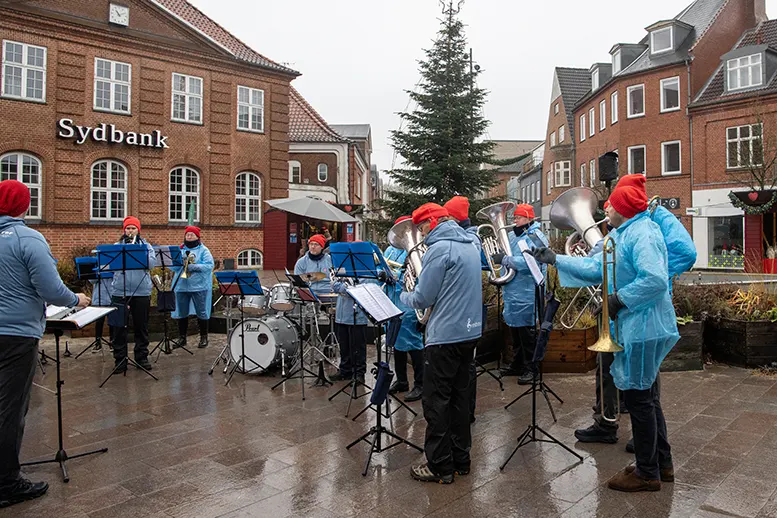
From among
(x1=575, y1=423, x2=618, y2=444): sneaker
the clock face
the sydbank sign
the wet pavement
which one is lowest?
the wet pavement

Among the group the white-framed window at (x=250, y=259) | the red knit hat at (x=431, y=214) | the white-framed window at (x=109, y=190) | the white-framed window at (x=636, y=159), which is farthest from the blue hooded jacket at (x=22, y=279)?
the white-framed window at (x=636, y=159)

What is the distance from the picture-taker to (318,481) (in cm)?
434

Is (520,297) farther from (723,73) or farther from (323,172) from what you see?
(323,172)

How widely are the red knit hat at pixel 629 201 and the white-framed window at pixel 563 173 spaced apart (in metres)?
36.1

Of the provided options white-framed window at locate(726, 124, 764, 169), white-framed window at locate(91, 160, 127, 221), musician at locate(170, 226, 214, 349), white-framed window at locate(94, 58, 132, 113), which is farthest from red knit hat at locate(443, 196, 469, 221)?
white-framed window at locate(726, 124, 764, 169)

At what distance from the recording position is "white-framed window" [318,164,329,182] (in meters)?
36.5

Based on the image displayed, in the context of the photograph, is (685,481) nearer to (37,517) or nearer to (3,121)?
(37,517)

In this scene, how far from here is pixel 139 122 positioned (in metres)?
22.8

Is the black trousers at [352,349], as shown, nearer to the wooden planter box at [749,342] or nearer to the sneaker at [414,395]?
the sneaker at [414,395]

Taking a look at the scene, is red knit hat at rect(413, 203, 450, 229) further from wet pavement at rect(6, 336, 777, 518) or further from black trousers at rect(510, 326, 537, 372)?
black trousers at rect(510, 326, 537, 372)

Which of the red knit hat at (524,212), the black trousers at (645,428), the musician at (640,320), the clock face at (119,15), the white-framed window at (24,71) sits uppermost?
the clock face at (119,15)

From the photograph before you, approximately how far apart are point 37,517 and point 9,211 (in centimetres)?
210

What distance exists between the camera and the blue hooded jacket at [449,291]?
14.0 ft

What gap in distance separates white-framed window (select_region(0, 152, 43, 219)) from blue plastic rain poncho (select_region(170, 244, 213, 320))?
13.8 m
